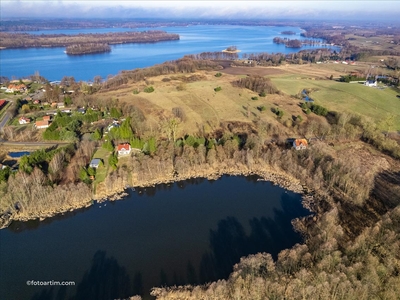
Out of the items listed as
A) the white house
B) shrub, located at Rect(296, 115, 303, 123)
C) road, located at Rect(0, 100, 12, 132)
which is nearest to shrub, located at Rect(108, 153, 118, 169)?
the white house

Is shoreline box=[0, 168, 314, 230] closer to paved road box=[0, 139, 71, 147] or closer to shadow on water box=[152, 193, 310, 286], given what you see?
shadow on water box=[152, 193, 310, 286]

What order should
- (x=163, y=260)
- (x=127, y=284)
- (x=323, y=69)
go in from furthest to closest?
(x=323, y=69) → (x=163, y=260) → (x=127, y=284)

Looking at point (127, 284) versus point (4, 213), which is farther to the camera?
point (4, 213)

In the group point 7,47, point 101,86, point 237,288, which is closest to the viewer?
point 237,288

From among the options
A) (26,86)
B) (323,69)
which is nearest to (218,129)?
(26,86)

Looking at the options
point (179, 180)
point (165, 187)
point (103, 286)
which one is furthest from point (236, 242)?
point (179, 180)

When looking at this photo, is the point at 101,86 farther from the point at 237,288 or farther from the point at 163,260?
the point at 237,288

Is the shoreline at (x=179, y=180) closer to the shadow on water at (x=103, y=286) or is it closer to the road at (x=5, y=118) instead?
the shadow on water at (x=103, y=286)
